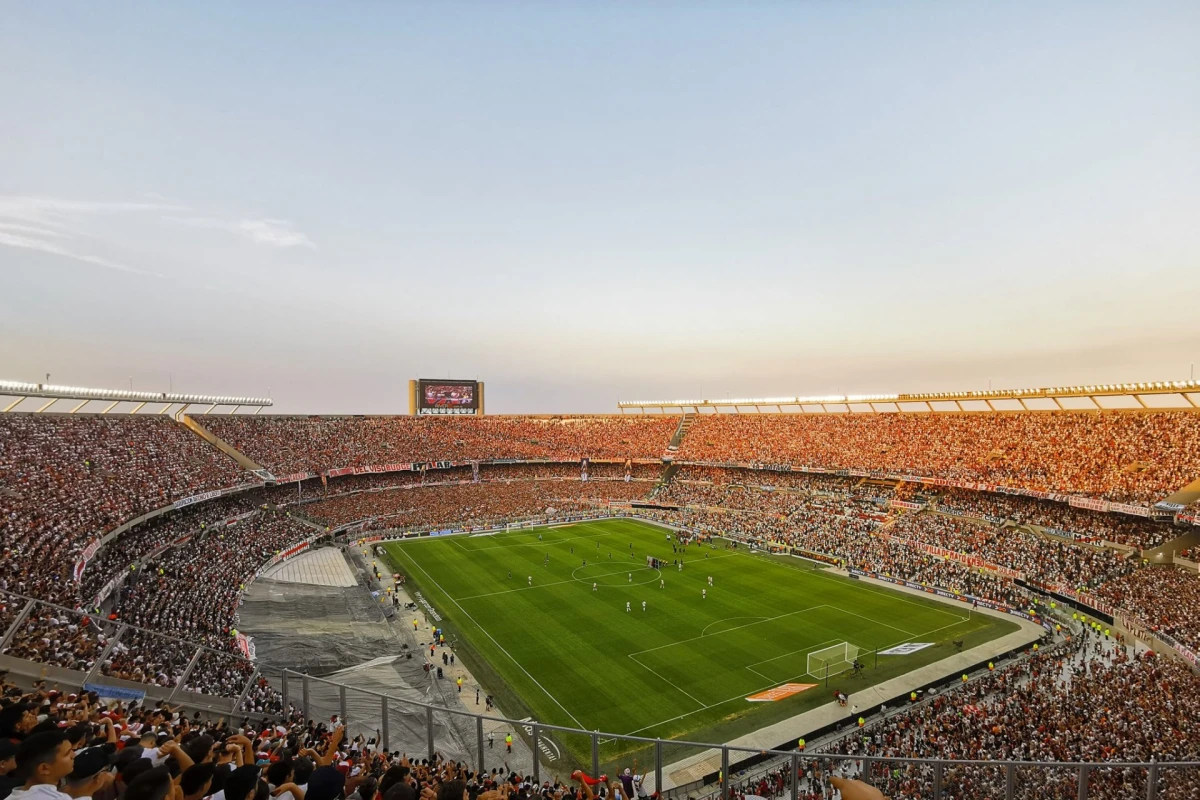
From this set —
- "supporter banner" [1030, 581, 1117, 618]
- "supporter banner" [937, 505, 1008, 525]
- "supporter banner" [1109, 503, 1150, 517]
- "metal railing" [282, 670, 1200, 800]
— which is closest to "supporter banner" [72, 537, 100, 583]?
"metal railing" [282, 670, 1200, 800]

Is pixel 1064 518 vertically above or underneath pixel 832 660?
above

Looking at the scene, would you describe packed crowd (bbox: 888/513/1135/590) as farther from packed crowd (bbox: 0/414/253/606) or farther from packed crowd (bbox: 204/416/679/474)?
packed crowd (bbox: 0/414/253/606)

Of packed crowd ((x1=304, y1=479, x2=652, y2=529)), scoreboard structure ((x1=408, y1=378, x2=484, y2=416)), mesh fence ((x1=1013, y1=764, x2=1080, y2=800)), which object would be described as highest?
scoreboard structure ((x1=408, y1=378, x2=484, y2=416))

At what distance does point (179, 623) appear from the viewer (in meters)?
22.9

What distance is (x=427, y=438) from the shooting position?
7231cm

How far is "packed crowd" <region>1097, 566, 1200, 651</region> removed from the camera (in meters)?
25.4

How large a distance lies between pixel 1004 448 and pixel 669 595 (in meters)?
32.6

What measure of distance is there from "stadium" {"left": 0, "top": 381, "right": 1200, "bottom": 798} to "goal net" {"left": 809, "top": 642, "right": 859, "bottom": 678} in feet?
0.49

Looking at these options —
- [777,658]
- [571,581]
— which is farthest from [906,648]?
[571,581]

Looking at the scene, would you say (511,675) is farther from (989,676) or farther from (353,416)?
(353,416)

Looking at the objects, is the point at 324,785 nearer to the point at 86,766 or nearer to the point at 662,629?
the point at 86,766

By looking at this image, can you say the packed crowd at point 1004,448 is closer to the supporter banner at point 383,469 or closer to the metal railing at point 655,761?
the supporter banner at point 383,469

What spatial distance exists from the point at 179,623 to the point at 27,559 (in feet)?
17.1

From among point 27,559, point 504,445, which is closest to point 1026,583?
point 27,559
